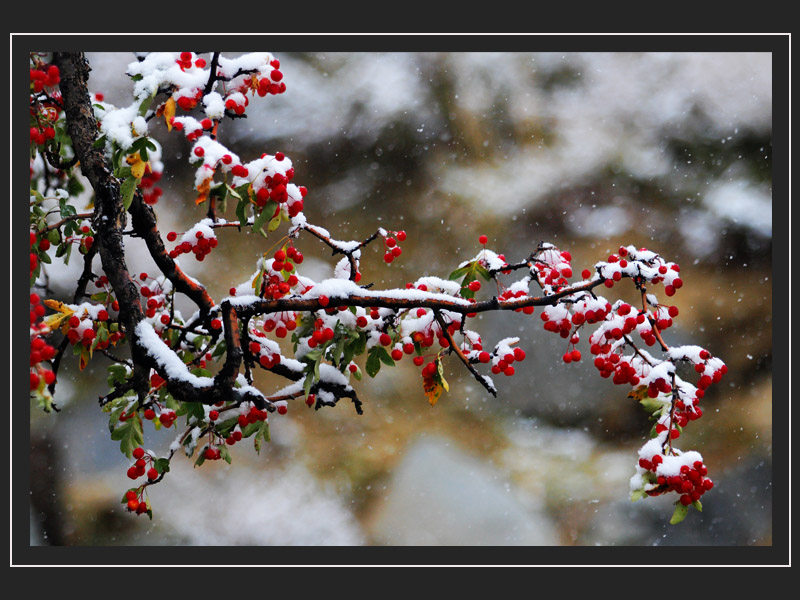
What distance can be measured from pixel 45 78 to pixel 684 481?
1.27 meters

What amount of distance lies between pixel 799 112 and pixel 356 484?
171 centimetres

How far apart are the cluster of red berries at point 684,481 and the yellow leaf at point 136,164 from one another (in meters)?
0.91

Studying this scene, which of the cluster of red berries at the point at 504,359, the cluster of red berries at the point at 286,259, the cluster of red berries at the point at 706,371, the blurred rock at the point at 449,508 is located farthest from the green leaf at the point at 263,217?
the blurred rock at the point at 449,508

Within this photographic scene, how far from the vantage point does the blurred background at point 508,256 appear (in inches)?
86.1

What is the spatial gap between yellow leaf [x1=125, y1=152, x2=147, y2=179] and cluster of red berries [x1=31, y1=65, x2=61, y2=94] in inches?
12.2

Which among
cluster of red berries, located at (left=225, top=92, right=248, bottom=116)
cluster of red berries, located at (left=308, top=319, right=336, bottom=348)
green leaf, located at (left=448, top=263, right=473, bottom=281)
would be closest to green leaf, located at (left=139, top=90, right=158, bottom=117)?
cluster of red berries, located at (left=225, top=92, right=248, bottom=116)

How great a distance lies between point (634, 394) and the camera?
1.15 metres

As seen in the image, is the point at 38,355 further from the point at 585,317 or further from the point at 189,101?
the point at 585,317

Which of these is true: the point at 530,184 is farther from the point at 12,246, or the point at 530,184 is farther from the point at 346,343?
the point at 12,246

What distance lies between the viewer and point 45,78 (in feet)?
3.90

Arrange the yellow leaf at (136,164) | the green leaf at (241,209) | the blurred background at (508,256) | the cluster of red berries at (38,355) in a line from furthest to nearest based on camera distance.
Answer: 1. the blurred background at (508,256)
2. the green leaf at (241,209)
3. the yellow leaf at (136,164)
4. the cluster of red berries at (38,355)

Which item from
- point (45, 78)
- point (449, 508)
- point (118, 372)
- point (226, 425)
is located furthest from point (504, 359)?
point (449, 508)

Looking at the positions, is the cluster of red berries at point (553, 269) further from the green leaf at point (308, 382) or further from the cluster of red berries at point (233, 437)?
the cluster of red berries at point (233, 437)

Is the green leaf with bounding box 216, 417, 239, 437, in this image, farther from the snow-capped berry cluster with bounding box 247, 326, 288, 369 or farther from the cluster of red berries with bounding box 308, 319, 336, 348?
the cluster of red berries with bounding box 308, 319, 336, 348
